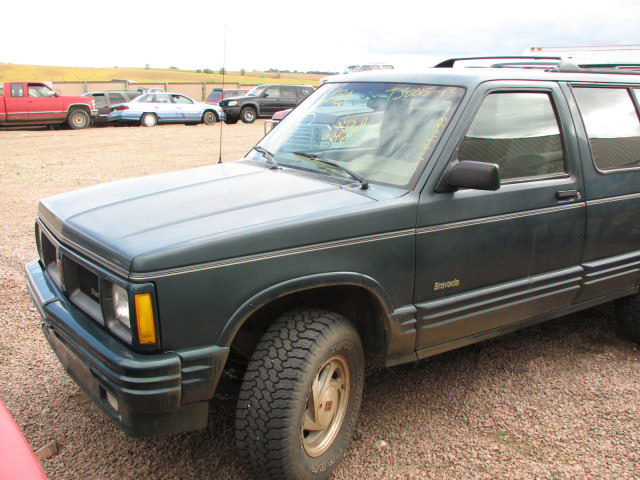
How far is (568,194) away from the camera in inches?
127

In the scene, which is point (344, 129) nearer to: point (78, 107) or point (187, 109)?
point (78, 107)

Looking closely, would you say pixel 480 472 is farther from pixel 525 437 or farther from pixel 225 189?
pixel 225 189

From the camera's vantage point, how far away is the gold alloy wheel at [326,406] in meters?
2.48

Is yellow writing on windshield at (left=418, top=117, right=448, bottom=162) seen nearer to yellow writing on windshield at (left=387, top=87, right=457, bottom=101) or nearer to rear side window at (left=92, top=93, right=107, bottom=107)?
yellow writing on windshield at (left=387, top=87, right=457, bottom=101)

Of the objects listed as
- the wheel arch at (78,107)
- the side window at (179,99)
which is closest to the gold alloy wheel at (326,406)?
the wheel arch at (78,107)

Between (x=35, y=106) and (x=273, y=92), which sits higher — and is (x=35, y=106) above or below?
below

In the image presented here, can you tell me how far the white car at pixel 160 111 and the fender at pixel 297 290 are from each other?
20886 mm

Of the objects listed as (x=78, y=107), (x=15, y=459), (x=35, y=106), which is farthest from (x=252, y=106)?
(x=15, y=459)

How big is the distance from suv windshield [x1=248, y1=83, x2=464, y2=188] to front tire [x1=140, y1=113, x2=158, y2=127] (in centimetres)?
1977

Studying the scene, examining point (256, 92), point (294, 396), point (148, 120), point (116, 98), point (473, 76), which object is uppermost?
point (473, 76)

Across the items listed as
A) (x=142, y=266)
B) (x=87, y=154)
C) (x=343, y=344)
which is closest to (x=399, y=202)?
(x=343, y=344)

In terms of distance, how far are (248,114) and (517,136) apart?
21.8m

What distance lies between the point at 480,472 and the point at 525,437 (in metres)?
0.43

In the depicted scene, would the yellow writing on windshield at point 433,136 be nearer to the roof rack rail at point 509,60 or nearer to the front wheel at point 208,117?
the roof rack rail at point 509,60
